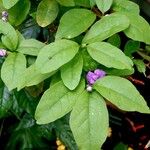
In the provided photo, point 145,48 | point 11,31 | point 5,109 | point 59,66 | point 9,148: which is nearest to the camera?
point 59,66

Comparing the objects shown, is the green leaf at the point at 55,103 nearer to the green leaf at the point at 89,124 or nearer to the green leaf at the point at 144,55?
the green leaf at the point at 89,124

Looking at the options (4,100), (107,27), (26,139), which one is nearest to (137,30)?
(107,27)

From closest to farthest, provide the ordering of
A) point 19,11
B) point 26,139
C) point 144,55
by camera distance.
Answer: point 19,11 < point 144,55 < point 26,139

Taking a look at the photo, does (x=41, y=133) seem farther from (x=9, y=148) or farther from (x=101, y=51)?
(x=101, y=51)

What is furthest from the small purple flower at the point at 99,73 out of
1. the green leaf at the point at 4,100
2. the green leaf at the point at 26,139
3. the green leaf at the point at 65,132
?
the green leaf at the point at 26,139

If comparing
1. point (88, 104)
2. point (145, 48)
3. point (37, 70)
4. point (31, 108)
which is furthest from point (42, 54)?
point (145, 48)

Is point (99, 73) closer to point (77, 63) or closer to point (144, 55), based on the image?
point (77, 63)
